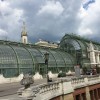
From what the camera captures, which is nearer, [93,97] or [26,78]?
[26,78]

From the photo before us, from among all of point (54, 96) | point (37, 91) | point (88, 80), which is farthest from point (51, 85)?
point (88, 80)

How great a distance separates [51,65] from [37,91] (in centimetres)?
4724

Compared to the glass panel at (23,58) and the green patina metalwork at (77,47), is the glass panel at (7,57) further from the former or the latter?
the green patina metalwork at (77,47)

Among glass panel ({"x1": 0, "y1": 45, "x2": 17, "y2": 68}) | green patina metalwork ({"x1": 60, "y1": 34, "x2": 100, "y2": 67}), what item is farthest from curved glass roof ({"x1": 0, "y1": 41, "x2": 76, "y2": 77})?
green patina metalwork ({"x1": 60, "y1": 34, "x2": 100, "y2": 67})

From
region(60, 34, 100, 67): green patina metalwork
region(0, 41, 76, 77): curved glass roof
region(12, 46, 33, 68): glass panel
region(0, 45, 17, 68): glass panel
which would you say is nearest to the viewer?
region(0, 45, 17, 68): glass panel

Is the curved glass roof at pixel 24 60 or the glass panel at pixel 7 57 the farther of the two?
the curved glass roof at pixel 24 60

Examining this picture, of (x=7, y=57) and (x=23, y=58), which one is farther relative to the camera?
(x=23, y=58)

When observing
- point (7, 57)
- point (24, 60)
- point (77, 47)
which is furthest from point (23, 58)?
point (77, 47)

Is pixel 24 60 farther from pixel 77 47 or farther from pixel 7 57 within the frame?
pixel 77 47

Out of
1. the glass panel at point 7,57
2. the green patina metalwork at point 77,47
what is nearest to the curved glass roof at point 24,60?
the glass panel at point 7,57

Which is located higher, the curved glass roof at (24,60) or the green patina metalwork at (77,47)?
the green patina metalwork at (77,47)

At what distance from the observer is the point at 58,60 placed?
223 feet

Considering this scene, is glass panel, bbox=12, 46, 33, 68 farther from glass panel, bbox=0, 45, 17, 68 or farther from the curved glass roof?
glass panel, bbox=0, 45, 17, 68

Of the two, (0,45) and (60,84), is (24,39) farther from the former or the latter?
(60,84)
